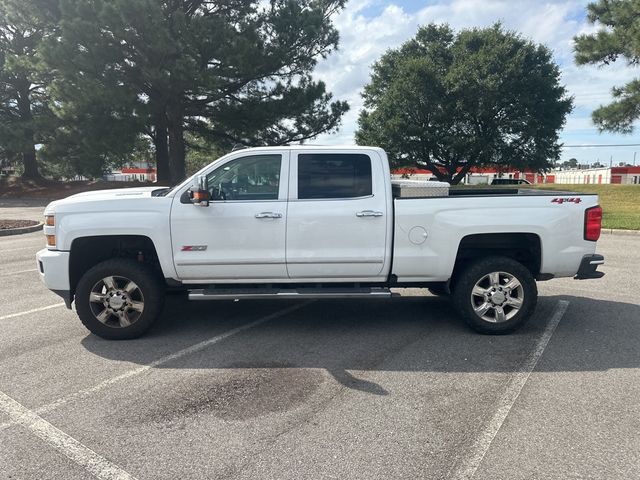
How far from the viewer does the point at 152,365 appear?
14.8 ft

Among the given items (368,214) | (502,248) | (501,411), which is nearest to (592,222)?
(502,248)

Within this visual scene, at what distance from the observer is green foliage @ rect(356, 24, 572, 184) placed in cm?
3297

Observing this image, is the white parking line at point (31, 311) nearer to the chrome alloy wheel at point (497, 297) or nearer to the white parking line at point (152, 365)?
the white parking line at point (152, 365)

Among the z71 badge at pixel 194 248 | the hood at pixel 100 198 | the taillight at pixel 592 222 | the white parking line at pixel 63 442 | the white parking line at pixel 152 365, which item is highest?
the hood at pixel 100 198

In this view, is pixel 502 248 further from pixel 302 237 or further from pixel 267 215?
pixel 267 215

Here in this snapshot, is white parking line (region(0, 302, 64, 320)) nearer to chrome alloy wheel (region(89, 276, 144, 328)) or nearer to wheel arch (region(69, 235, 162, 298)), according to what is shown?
wheel arch (region(69, 235, 162, 298))

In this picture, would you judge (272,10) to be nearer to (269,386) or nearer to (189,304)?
(189,304)

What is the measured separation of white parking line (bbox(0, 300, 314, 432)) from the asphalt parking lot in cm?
2

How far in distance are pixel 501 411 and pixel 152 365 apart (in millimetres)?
3044

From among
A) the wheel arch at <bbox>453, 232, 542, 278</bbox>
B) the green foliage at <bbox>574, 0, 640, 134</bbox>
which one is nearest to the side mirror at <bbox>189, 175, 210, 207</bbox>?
the wheel arch at <bbox>453, 232, 542, 278</bbox>

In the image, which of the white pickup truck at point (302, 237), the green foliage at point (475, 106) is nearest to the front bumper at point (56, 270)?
the white pickup truck at point (302, 237)

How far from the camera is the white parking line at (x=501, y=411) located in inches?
115

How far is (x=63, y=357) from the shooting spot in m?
4.70

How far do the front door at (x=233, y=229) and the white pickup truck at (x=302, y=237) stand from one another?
0.01m
